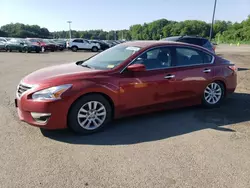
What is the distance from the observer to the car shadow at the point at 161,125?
3.86 meters

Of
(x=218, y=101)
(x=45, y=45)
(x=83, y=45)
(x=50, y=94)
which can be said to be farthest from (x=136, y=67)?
(x=83, y=45)

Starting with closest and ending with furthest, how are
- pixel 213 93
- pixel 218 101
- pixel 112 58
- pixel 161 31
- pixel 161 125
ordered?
1. pixel 161 125
2. pixel 112 58
3. pixel 213 93
4. pixel 218 101
5. pixel 161 31

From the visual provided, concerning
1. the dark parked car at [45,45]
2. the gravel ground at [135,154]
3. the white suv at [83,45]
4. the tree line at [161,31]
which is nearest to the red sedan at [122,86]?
the gravel ground at [135,154]

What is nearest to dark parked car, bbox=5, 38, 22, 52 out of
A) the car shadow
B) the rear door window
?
the rear door window

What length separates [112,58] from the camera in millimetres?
4738

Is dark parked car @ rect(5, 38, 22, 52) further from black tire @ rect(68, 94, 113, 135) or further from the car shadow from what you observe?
black tire @ rect(68, 94, 113, 135)

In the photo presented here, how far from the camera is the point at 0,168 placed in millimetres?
3002

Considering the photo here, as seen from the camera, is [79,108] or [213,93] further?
[213,93]

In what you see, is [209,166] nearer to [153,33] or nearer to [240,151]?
[240,151]

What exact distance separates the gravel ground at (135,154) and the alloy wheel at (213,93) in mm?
650

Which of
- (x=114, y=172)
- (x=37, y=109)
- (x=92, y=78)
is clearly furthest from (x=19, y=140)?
(x=114, y=172)

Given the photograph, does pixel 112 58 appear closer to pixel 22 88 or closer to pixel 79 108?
pixel 79 108

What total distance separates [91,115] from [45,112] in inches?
29.5

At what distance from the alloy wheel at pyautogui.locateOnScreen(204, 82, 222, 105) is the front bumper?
321 cm
